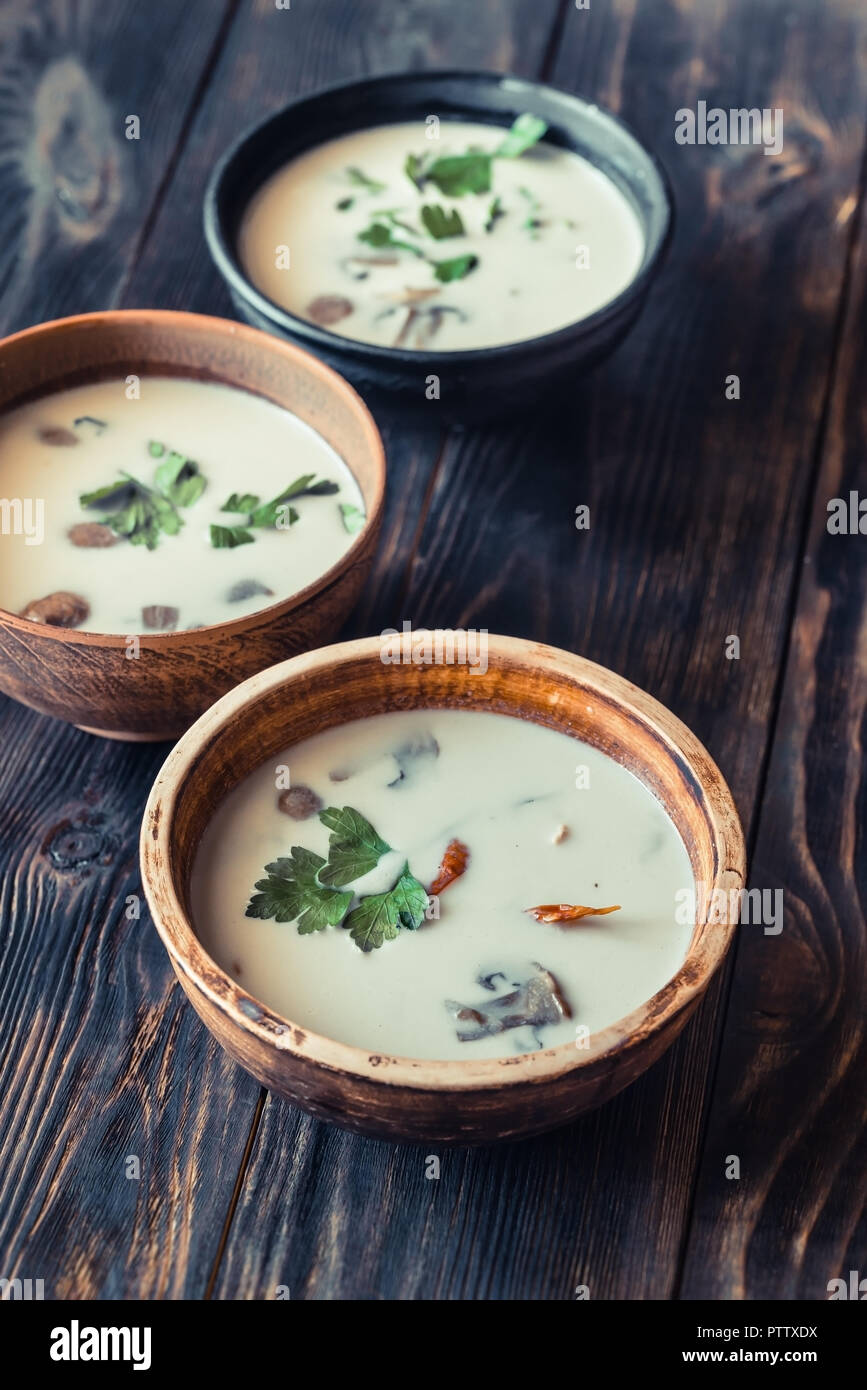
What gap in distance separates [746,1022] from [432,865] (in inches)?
13.7

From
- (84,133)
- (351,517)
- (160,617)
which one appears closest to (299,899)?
(160,617)

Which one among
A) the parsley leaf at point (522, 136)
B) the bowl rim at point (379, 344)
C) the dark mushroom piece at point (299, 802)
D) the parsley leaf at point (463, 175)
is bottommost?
the dark mushroom piece at point (299, 802)

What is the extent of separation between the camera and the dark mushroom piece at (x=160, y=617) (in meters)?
1.51

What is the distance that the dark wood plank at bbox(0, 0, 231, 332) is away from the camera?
205 cm

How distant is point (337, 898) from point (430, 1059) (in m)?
0.17

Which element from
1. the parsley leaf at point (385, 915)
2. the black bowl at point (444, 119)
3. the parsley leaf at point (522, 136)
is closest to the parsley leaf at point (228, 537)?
the black bowl at point (444, 119)

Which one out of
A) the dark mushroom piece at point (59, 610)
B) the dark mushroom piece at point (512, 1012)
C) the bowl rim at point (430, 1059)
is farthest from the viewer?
the dark mushroom piece at point (59, 610)

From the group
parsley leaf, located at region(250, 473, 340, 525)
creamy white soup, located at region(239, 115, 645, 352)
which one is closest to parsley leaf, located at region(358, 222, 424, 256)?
creamy white soup, located at region(239, 115, 645, 352)

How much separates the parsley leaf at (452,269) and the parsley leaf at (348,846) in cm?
84

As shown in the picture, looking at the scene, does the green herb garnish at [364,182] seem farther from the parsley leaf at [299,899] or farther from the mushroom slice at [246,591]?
the parsley leaf at [299,899]

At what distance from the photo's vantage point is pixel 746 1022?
4.70 ft

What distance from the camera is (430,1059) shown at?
1185 millimetres

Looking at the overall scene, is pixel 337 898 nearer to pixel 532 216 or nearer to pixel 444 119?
pixel 532 216
